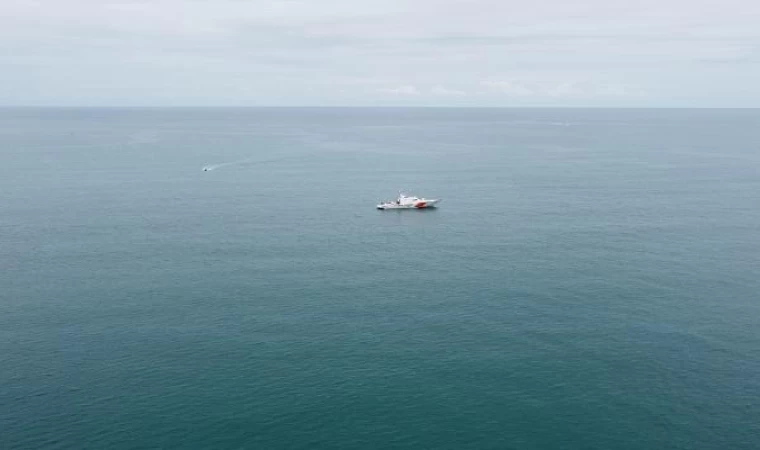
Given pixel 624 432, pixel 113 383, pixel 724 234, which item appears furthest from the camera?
pixel 724 234

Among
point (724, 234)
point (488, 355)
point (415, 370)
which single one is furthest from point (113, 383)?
point (724, 234)

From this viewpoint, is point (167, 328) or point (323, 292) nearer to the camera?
point (167, 328)

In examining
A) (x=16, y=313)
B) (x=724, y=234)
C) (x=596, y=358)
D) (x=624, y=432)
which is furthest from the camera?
(x=724, y=234)

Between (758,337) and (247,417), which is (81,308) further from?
(758,337)

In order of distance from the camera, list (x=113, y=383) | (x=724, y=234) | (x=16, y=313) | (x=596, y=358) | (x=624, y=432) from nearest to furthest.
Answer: (x=624, y=432), (x=113, y=383), (x=596, y=358), (x=16, y=313), (x=724, y=234)

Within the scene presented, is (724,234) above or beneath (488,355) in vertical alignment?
above

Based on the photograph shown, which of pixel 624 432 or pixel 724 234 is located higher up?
pixel 724 234

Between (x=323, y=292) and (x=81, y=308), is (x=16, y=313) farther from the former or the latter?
(x=323, y=292)

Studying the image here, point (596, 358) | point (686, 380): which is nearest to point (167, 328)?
point (596, 358)

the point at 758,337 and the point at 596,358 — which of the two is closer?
the point at 596,358

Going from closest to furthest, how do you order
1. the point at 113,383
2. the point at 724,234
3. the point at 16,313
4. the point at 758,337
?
1. the point at 113,383
2. the point at 758,337
3. the point at 16,313
4. the point at 724,234
